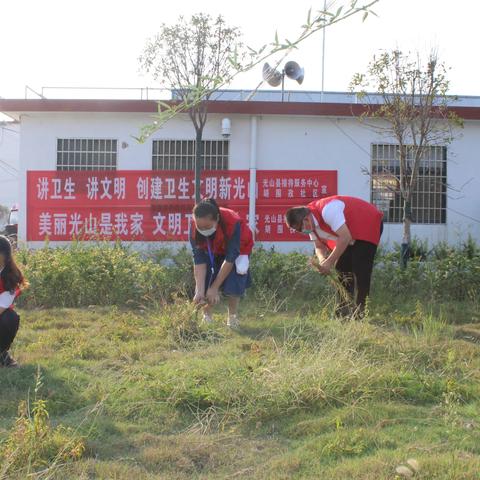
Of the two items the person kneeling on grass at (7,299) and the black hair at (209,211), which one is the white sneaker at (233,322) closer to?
the black hair at (209,211)

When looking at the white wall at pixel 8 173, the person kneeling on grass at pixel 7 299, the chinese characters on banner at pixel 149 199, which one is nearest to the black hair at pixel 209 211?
the person kneeling on grass at pixel 7 299

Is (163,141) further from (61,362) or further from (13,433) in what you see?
(13,433)

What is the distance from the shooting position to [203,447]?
9.79 feet

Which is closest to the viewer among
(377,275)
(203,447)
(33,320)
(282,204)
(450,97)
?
(203,447)

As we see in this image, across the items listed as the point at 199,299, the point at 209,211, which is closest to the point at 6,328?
the point at 199,299

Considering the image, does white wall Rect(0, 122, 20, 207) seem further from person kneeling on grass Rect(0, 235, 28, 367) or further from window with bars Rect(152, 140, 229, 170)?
person kneeling on grass Rect(0, 235, 28, 367)

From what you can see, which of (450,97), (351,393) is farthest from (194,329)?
(450,97)

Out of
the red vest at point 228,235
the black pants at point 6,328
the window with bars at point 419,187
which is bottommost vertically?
the black pants at point 6,328

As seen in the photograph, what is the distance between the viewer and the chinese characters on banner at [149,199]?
10844 millimetres

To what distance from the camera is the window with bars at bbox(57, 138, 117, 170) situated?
11.0m

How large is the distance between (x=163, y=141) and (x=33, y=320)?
552 cm

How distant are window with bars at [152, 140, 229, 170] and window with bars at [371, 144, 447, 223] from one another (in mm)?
A: 2671

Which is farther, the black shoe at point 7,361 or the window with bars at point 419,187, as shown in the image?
the window with bars at point 419,187

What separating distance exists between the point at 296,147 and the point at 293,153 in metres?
0.12
